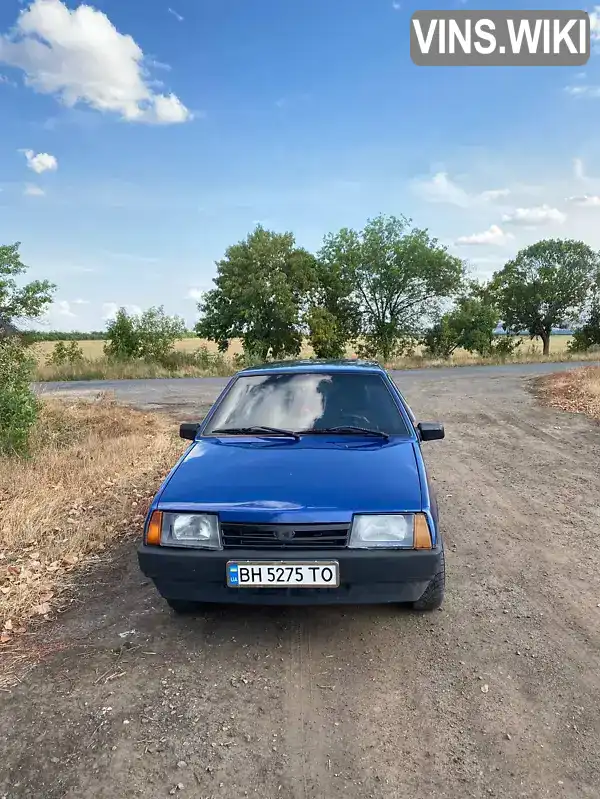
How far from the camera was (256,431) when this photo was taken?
4.12 m

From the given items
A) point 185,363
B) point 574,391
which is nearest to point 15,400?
point 574,391

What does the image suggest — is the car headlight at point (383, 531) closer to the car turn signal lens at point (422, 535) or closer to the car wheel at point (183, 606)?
the car turn signal lens at point (422, 535)

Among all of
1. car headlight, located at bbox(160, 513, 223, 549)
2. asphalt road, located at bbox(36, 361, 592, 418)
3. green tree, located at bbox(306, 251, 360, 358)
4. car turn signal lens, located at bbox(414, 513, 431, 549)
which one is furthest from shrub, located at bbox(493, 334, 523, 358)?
car headlight, located at bbox(160, 513, 223, 549)

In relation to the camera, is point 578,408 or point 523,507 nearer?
point 523,507

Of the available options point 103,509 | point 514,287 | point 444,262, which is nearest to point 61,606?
point 103,509

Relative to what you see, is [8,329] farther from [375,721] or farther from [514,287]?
[514,287]

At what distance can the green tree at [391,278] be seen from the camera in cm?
3744

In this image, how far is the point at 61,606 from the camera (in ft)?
12.6

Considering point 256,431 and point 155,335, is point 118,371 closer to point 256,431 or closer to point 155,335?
point 155,335

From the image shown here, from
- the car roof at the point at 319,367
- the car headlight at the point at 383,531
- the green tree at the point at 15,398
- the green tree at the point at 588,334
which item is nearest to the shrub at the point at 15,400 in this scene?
the green tree at the point at 15,398

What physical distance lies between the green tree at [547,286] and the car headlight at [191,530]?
4341 cm

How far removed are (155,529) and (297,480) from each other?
85cm

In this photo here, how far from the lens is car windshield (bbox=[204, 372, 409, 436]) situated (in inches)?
165

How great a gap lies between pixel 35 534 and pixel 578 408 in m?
10.6
